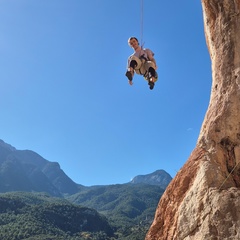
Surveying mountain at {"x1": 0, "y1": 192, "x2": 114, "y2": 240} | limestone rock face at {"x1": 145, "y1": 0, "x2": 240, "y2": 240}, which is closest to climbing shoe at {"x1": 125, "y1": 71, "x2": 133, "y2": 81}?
limestone rock face at {"x1": 145, "y1": 0, "x2": 240, "y2": 240}

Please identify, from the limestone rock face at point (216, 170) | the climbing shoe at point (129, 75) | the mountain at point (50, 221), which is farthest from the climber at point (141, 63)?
the mountain at point (50, 221)

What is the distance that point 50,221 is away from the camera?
14825 centimetres

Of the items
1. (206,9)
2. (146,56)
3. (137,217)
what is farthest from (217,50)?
(137,217)

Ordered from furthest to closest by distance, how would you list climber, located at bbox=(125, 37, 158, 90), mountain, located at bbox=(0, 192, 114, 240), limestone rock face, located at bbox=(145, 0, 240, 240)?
1. mountain, located at bbox=(0, 192, 114, 240)
2. climber, located at bbox=(125, 37, 158, 90)
3. limestone rock face, located at bbox=(145, 0, 240, 240)

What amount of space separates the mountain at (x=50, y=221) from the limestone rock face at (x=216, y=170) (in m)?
120

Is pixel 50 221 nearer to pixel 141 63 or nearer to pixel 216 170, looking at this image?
pixel 141 63

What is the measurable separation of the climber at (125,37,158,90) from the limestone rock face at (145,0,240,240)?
276cm

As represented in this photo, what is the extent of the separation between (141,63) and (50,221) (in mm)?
147151

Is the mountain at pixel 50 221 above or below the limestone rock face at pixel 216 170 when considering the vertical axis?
above

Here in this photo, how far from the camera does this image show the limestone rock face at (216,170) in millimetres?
5969

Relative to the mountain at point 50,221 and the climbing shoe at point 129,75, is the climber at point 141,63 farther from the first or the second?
the mountain at point 50,221

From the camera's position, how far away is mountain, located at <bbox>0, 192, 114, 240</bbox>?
127812 mm

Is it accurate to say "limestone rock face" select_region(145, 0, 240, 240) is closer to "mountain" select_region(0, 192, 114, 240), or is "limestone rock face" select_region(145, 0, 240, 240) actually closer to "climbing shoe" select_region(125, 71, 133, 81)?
"climbing shoe" select_region(125, 71, 133, 81)

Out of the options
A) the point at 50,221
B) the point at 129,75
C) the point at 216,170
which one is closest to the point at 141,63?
the point at 129,75
